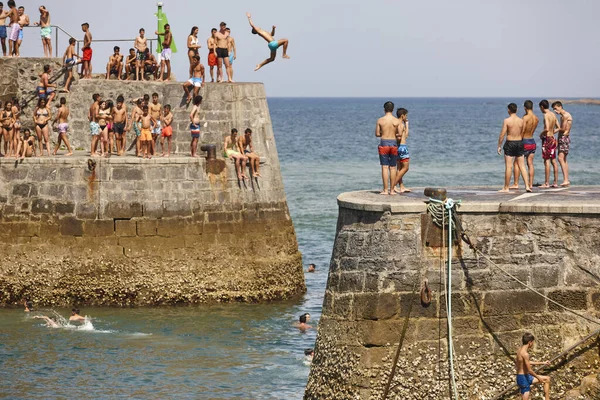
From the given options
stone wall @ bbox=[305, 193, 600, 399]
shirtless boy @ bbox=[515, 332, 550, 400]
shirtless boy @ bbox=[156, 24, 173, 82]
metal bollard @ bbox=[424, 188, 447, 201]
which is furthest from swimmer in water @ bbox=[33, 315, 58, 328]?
shirtless boy @ bbox=[515, 332, 550, 400]

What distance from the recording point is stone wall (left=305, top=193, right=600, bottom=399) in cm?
1661

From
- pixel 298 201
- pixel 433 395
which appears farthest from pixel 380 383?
pixel 298 201

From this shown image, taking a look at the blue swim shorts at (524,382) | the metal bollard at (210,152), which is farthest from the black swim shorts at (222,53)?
the blue swim shorts at (524,382)

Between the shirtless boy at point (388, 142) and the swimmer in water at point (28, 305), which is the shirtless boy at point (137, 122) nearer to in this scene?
the swimmer in water at point (28, 305)

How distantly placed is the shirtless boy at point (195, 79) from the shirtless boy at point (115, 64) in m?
2.18

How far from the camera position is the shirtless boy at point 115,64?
30.4 meters

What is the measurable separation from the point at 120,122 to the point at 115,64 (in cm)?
265

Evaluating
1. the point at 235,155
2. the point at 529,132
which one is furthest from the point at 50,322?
the point at 529,132

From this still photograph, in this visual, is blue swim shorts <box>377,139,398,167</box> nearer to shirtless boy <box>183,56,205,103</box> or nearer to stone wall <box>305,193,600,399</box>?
stone wall <box>305,193,600,399</box>

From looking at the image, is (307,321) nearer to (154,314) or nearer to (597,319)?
(154,314)

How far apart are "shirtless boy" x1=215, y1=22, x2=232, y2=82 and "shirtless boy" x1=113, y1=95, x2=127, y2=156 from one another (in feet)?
7.95

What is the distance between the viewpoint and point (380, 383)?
16562mm

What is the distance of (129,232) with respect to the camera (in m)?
27.2

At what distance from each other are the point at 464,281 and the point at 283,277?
12245 mm
